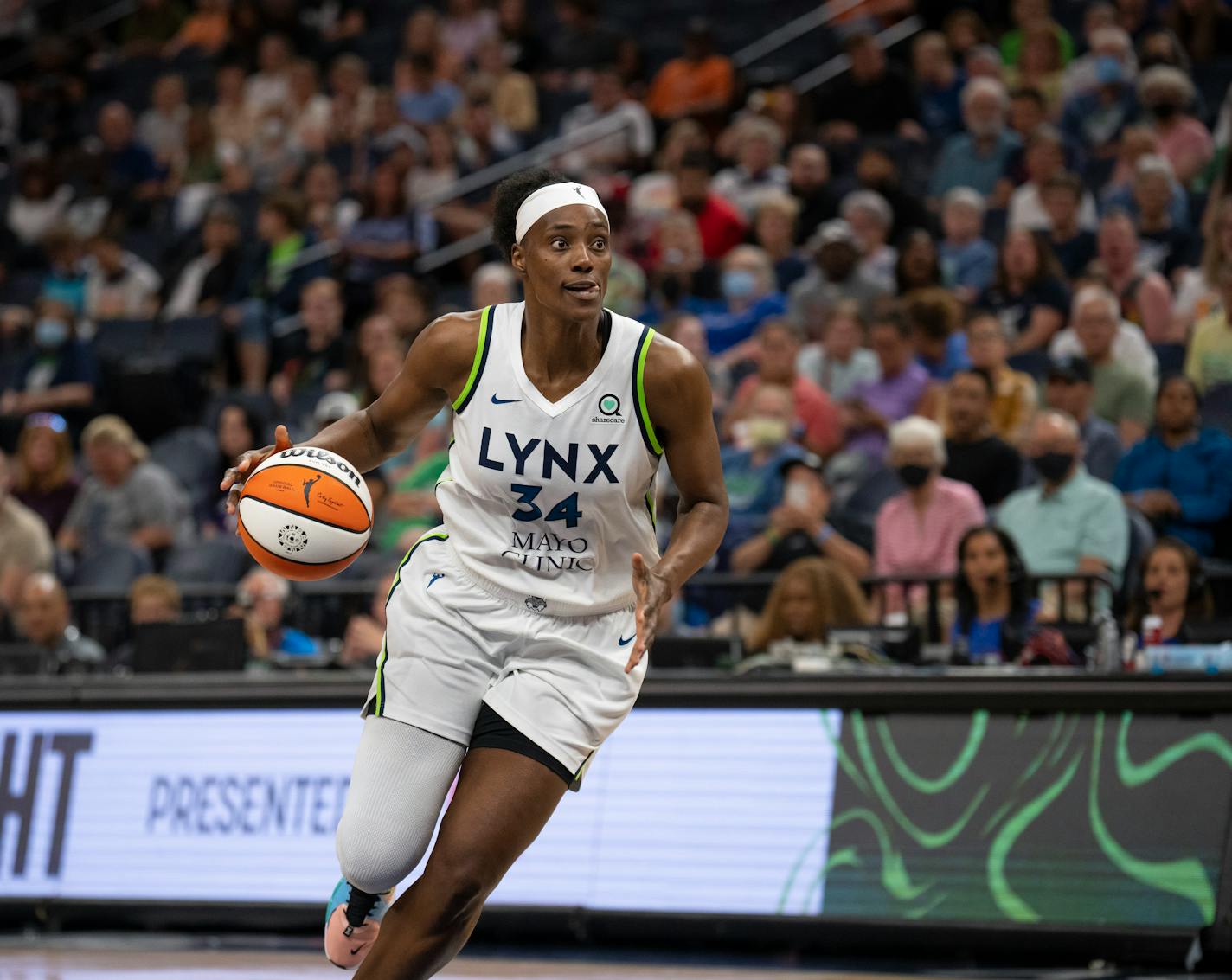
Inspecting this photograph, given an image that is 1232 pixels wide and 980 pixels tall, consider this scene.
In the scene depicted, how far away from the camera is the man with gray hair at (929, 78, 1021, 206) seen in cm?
1236

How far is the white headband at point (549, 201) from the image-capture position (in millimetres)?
4473

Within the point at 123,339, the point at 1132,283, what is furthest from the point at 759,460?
the point at 123,339

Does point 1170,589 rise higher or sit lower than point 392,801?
higher

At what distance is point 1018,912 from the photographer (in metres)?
6.80

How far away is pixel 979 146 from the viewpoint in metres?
12.6

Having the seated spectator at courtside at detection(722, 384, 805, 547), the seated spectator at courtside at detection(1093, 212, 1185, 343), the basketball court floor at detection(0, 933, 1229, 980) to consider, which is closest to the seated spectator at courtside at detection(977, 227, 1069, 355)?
the seated spectator at courtside at detection(1093, 212, 1185, 343)

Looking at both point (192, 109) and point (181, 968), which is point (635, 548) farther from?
point (192, 109)

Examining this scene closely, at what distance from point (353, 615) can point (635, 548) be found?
5361 mm

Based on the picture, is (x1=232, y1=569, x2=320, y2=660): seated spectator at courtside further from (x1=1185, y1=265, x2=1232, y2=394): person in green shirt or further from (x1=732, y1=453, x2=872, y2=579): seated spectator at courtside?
(x1=1185, y1=265, x2=1232, y2=394): person in green shirt

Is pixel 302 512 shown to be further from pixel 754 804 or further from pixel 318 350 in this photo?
pixel 318 350

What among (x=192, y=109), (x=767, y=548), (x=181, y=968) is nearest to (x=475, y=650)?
(x=181, y=968)

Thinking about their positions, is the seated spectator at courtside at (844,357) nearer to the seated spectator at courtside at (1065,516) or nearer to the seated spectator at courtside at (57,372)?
the seated spectator at courtside at (1065,516)

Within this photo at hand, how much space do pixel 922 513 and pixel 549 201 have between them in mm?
5146

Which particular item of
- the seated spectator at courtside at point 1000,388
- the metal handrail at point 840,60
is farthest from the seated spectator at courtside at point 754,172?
the seated spectator at courtside at point 1000,388
